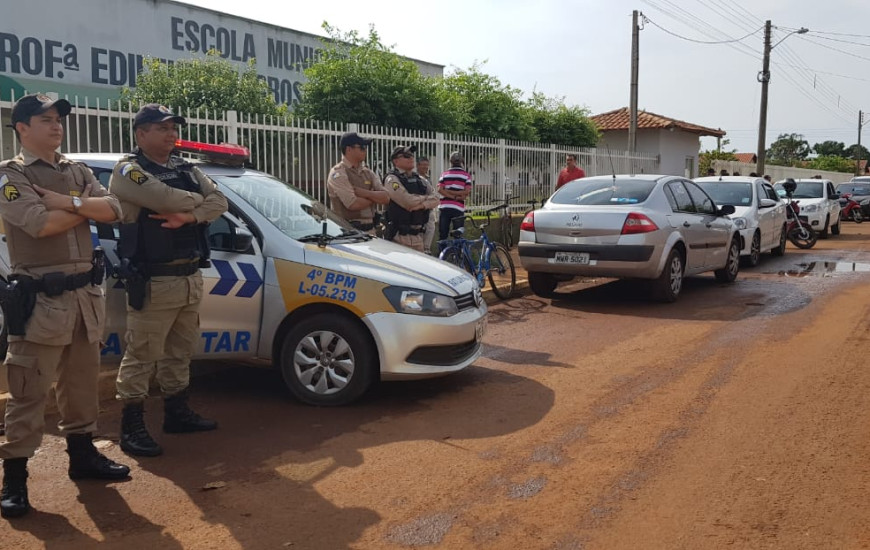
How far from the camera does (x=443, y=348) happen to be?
5660mm

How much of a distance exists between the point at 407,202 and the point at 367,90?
651 cm

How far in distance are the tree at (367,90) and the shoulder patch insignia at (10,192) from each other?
10.4 metres

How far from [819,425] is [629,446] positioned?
1.32 m

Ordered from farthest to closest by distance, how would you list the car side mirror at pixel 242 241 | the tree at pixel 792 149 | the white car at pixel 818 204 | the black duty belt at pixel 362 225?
the tree at pixel 792 149, the white car at pixel 818 204, the black duty belt at pixel 362 225, the car side mirror at pixel 242 241

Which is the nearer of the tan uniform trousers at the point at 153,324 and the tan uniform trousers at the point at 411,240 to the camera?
the tan uniform trousers at the point at 153,324

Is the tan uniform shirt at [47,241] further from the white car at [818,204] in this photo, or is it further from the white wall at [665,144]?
the white wall at [665,144]

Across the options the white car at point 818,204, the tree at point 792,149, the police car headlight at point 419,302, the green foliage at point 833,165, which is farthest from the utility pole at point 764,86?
the tree at point 792,149

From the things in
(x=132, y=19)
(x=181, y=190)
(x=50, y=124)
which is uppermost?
(x=132, y=19)

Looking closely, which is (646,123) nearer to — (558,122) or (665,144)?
(665,144)

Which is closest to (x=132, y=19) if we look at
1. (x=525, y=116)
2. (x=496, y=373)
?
(x=525, y=116)

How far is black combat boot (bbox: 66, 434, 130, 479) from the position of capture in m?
4.25

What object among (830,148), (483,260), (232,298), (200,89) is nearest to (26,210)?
(232,298)

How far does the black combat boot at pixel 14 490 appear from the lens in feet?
12.5

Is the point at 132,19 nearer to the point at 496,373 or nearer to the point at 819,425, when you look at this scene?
the point at 496,373
